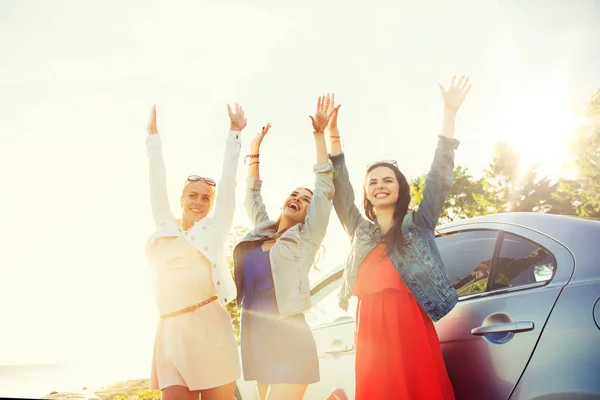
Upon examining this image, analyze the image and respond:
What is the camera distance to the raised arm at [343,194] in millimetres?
3258

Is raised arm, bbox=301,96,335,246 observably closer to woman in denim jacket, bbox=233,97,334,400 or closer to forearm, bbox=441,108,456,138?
woman in denim jacket, bbox=233,97,334,400

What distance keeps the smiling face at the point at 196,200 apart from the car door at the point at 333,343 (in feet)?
3.87

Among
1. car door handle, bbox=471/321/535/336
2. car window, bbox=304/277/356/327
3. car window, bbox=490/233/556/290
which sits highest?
car window, bbox=490/233/556/290

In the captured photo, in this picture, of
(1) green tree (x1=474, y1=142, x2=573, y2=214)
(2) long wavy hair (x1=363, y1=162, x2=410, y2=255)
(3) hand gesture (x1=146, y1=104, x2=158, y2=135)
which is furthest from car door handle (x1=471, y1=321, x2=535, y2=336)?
(1) green tree (x1=474, y1=142, x2=573, y2=214)

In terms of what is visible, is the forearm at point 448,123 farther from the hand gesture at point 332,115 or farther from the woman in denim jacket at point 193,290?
the woman in denim jacket at point 193,290

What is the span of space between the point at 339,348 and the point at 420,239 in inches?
39.5

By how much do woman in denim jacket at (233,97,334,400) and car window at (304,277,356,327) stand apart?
515 mm

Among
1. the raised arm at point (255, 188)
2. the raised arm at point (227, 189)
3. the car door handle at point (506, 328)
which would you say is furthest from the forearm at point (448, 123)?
the raised arm at point (255, 188)

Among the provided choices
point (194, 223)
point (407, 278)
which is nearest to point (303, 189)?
point (194, 223)

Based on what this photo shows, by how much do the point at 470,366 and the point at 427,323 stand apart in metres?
0.30

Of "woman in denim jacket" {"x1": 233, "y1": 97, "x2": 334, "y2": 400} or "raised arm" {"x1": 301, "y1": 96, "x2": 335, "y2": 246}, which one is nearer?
"woman in denim jacket" {"x1": 233, "y1": 97, "x2": 334, "y2": 400}

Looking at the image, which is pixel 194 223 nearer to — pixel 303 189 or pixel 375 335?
pixel 303 189

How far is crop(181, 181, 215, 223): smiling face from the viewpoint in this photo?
128 inches

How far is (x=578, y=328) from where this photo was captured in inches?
82.3
